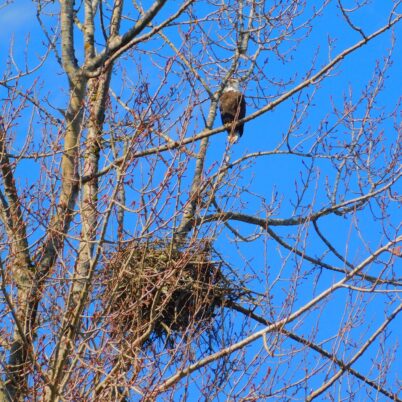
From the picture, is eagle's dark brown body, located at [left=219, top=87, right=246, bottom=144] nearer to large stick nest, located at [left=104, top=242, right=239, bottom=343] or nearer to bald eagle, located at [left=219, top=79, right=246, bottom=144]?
bald eagle, located at [left=219, top=79, right=246, bottom=144]

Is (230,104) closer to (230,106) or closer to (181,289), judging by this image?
(230,106)

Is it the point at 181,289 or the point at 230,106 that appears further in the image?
the point at 230,106

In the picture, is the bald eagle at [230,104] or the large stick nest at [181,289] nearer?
the large stick nest at [181,289]

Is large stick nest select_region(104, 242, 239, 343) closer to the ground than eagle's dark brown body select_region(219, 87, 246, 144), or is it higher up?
closer to the ground

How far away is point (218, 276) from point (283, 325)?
274cm

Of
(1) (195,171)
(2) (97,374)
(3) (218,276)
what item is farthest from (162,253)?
(2) (97,374)

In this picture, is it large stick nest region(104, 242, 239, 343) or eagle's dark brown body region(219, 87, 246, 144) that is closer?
large stick nest region(104, 242, 239, 343)

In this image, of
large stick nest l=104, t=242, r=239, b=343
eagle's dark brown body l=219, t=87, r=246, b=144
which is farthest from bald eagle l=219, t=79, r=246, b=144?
large stick nest l=104, t=242, r=239, b=343

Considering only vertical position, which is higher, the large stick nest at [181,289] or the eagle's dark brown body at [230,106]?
the eagle's dark brown body at [230,106]

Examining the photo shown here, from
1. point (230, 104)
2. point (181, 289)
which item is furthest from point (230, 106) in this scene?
point (181, 289)

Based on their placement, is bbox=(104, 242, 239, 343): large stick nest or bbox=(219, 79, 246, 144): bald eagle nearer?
bbox=(104, 242, 239, 343): large stick nest

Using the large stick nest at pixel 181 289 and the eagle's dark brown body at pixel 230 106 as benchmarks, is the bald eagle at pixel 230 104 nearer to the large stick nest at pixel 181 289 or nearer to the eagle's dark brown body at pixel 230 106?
the eagle's dark brown body at pixel 230 106

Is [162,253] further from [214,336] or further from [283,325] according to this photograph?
[283,325]

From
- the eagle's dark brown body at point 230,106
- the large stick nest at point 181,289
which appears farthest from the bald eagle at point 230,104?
the large stick nest at point 181,289
